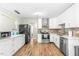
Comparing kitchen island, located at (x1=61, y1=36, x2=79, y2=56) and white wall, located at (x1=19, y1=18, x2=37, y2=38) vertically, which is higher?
white wall, located at (x1=19, y1=18, x2=37, y2=38)

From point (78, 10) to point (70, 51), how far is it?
157cm

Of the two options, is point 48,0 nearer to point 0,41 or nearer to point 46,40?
point 0,41

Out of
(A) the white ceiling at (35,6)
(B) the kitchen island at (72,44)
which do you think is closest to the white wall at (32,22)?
(A) the white ceiling at (35,6)

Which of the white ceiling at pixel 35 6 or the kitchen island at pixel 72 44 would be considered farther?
the white ceiling at pixel 35 6

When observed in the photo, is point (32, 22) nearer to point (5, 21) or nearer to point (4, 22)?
point (5, 21)

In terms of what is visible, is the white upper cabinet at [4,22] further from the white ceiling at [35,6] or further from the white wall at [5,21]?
the white ceiling at [35,6]

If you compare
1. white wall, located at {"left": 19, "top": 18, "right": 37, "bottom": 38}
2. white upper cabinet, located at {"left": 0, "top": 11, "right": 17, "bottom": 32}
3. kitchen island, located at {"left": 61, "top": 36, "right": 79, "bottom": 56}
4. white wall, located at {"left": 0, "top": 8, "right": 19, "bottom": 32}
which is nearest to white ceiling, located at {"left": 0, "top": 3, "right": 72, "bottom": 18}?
white wall, located at {"left": 0, "top": 8, "right": 19, "bottom": 32}

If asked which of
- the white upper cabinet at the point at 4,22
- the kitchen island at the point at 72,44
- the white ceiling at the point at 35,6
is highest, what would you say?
the white ceiling at the point at 35,6

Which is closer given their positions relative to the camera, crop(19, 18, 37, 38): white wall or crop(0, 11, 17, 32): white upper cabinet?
crop(0, 11, 17, 32): white upper cabinet

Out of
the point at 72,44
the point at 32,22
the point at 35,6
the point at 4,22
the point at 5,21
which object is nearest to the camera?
the point at 72,44

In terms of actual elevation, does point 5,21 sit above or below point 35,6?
below

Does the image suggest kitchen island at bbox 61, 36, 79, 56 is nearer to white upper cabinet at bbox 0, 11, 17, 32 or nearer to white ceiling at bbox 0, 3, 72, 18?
white ceiling at bbox 0, 3, 72, 18

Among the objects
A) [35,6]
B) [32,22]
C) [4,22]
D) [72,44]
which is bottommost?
[72,44]

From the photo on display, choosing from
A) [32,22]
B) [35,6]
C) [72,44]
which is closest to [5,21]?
[35,6]
